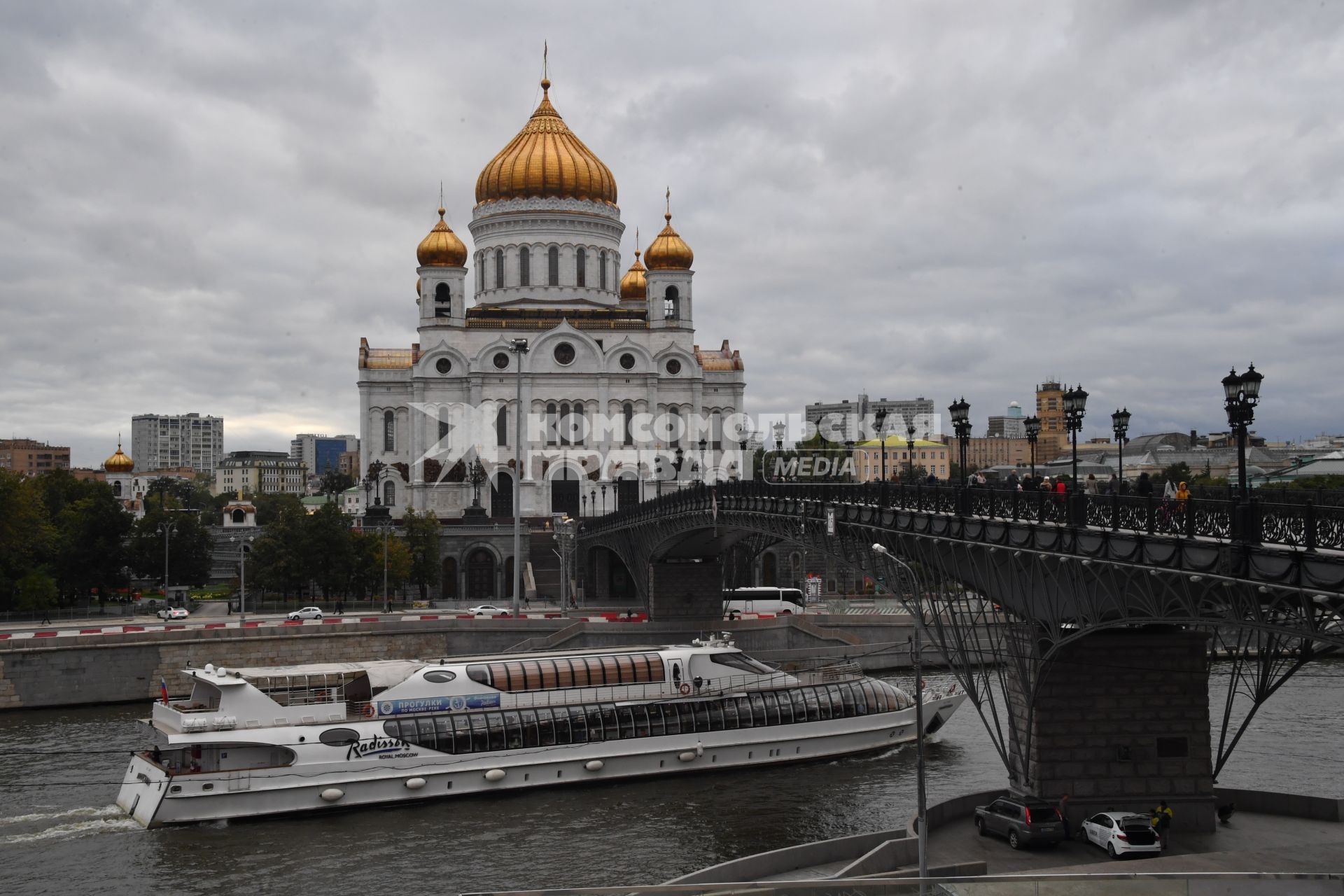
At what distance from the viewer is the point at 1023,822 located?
22359mm

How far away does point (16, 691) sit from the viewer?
138 ft

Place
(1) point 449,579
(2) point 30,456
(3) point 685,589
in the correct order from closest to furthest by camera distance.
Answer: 1. (3) point 685,589
2. (1) point 449,579
3. (2) point 30,456

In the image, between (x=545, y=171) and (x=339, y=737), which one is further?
(x=545, y=171)

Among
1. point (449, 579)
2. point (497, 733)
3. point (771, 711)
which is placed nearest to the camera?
point (497, 733)

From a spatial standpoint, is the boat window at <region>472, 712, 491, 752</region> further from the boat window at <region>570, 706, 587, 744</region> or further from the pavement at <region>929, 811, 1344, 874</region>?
the pavement at <region>929, 811, 1344, 874</region>

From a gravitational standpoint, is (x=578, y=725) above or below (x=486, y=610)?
below

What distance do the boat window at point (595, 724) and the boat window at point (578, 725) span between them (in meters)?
0.12

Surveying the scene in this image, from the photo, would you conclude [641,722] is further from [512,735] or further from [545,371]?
[545,371]

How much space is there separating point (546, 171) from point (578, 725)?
179ft

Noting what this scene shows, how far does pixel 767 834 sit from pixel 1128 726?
306 inches

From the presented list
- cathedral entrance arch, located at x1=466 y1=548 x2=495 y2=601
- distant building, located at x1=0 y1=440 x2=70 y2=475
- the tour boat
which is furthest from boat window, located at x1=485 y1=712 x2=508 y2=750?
distant building, located at x1=0 y1=440 x2=70 y2=475

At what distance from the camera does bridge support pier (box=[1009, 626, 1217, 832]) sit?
23266 millimetres

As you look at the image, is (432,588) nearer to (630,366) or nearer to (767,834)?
(630,366)

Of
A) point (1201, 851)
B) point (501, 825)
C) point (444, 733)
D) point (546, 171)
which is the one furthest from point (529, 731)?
point (546, 171)
